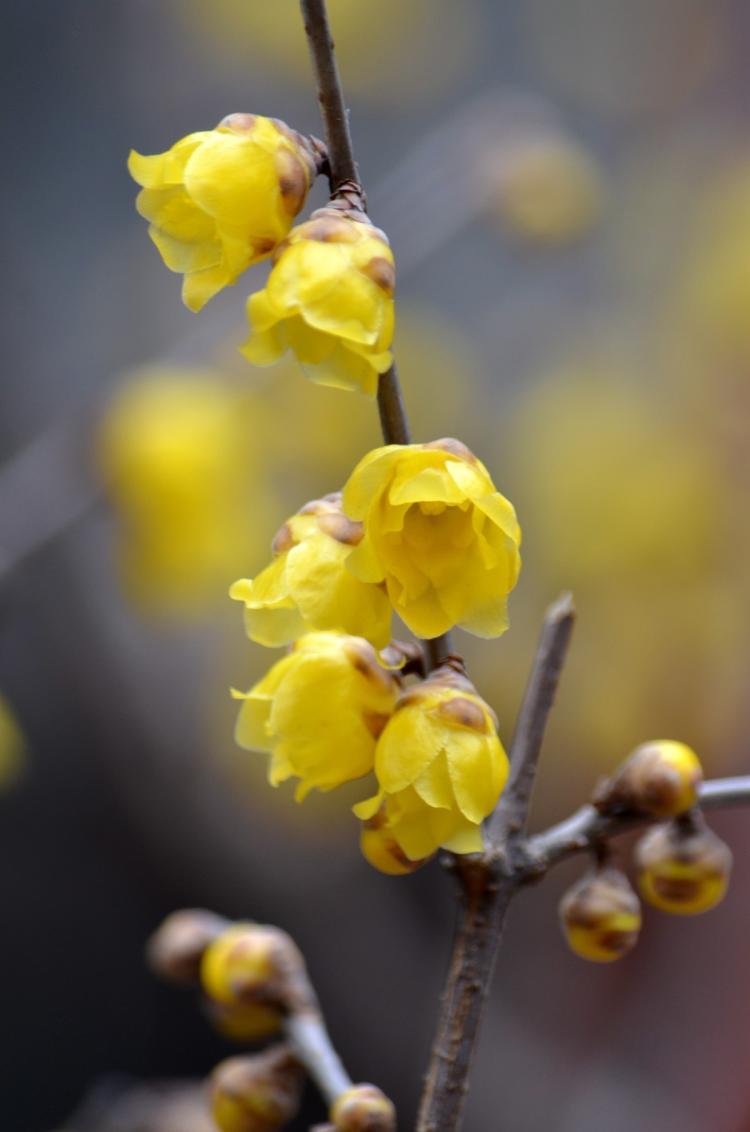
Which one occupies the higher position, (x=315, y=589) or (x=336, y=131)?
(x=336, y=131)

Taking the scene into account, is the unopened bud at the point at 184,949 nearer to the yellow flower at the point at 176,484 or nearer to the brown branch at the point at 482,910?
the brown branch at the point at 482,910

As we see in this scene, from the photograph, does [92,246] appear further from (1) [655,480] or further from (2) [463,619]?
(2) [463,619]

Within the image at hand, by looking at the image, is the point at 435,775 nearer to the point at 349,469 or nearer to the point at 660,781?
the point at 660,781

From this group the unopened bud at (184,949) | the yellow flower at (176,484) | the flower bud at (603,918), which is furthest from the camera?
the yellow flower at (176,484)

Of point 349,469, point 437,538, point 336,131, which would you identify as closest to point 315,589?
point 437,538

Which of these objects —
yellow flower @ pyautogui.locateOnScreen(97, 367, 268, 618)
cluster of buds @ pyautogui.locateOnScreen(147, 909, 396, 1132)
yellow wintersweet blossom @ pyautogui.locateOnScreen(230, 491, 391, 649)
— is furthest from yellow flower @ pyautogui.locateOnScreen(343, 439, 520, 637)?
yellow flower @ pyautogui.locateOnScreen(97, 367, 268, 618)

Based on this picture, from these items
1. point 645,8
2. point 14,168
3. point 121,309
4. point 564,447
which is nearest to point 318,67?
point 564,447

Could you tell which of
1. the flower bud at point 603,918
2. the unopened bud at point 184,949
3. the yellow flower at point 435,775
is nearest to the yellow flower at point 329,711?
the yellow flower at point 435,775
